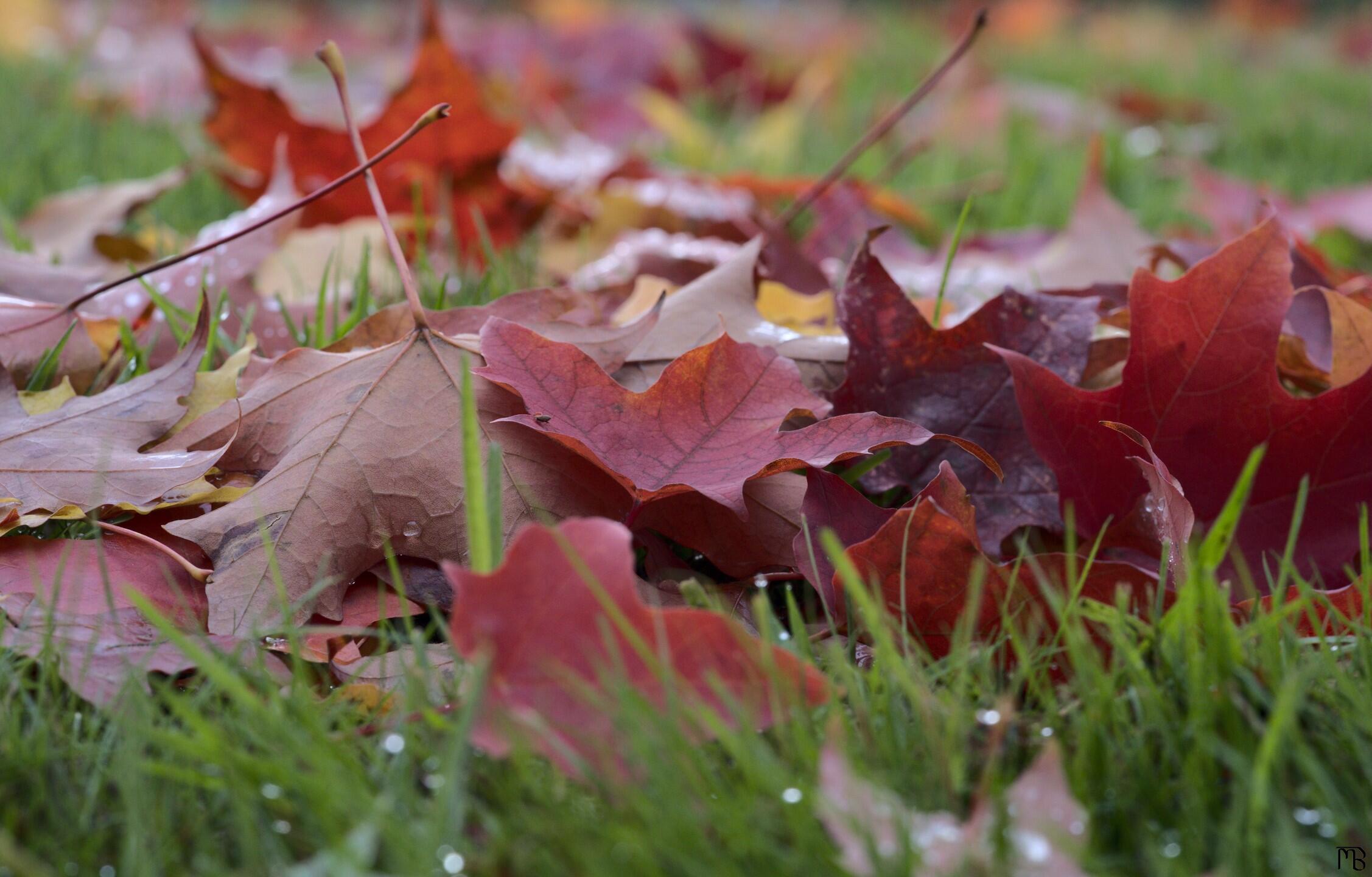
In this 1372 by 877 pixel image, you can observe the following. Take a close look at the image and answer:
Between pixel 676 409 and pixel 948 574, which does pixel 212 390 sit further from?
pixel 948 574

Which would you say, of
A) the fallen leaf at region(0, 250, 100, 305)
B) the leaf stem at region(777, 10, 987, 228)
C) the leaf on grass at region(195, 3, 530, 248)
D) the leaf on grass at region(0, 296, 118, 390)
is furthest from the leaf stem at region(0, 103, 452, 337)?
the leaf stem at region(777, 10, 987, 228)

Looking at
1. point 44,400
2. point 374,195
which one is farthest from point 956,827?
point 44,400

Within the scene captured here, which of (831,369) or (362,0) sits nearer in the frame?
(831,369)

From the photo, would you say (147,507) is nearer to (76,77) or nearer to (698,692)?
(698,692)

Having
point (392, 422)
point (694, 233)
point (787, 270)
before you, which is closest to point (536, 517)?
point (392, 422)

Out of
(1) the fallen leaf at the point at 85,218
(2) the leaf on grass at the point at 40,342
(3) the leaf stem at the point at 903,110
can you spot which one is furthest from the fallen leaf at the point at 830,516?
(1) the fallen leaf at the point at 85,218

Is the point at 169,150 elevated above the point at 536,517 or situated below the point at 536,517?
above

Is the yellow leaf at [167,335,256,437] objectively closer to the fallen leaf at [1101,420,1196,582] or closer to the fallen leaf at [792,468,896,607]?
the fallen leaf at [792,468,896,607]
